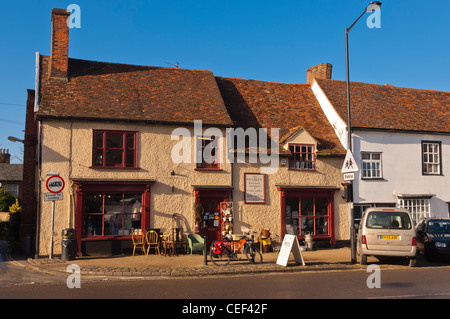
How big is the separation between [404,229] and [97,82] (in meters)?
13.8

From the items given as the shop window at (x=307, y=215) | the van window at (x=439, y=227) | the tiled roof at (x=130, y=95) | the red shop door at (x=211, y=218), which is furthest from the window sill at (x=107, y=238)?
the van window at (x=439, y=227)

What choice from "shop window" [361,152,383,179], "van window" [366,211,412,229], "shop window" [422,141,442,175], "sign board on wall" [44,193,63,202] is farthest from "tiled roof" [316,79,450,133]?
"sign board on wall" [44,193,63,202]

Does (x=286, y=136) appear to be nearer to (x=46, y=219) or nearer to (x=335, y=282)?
(x=335, y=282)

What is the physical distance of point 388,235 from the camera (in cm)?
1370

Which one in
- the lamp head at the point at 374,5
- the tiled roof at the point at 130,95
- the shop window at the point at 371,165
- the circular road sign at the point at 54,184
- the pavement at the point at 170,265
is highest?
the lamp head at the point at 374,5

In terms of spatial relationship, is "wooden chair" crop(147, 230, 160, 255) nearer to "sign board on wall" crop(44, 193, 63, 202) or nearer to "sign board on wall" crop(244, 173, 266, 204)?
"sign board on wall" crop(44, 193, 63, 202)

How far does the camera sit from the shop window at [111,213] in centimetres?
1645

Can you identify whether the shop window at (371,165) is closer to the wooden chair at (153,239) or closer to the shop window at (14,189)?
the wooden chair at (153,239)

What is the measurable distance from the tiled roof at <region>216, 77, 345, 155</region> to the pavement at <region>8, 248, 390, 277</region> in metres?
6.24

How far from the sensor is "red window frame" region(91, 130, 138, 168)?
1681 cm

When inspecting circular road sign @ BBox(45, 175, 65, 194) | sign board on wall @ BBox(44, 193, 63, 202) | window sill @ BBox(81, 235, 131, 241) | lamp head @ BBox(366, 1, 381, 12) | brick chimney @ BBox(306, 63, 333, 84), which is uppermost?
brick chimney @ BBox(306, 63, 333, 84)

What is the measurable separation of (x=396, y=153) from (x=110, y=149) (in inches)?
524

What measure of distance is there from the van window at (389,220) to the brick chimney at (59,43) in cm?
1370

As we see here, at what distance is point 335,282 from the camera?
10875 millimetres
